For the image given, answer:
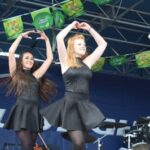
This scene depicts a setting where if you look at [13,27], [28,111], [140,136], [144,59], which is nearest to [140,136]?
[140,136]

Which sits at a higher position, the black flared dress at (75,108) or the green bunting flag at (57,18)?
the green bunting flag at (57,18)

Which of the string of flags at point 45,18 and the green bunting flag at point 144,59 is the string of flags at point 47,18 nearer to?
the string of flags at point 45,18

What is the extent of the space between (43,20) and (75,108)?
3.78m

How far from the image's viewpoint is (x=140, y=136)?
8195 mm

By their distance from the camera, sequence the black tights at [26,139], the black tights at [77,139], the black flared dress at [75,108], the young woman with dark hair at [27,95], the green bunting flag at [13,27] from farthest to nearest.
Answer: the green bunting flag at [13,27], the young woman with dark hair at [27,95], the black tights at [26,139], the black flared dress at [75,108], the black tights at [77,139]

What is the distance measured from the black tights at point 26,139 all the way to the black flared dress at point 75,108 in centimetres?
30

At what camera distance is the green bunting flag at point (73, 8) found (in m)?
7.46

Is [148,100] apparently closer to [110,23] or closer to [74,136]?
[110,23]

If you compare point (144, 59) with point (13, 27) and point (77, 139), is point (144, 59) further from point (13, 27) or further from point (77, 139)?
point (77, 139)

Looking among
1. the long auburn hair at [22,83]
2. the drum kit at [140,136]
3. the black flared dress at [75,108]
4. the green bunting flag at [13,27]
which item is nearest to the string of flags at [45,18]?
the green bunting flag at [13,27]

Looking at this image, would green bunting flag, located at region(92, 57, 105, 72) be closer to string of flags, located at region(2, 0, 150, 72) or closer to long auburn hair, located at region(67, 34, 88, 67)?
string of flags, located at region(2, 0, 150, 72)

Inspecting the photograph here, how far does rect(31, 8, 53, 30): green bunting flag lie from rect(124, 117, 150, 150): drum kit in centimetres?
258

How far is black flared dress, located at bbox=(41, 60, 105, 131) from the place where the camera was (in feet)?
11.4

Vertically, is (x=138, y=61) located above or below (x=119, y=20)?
below
